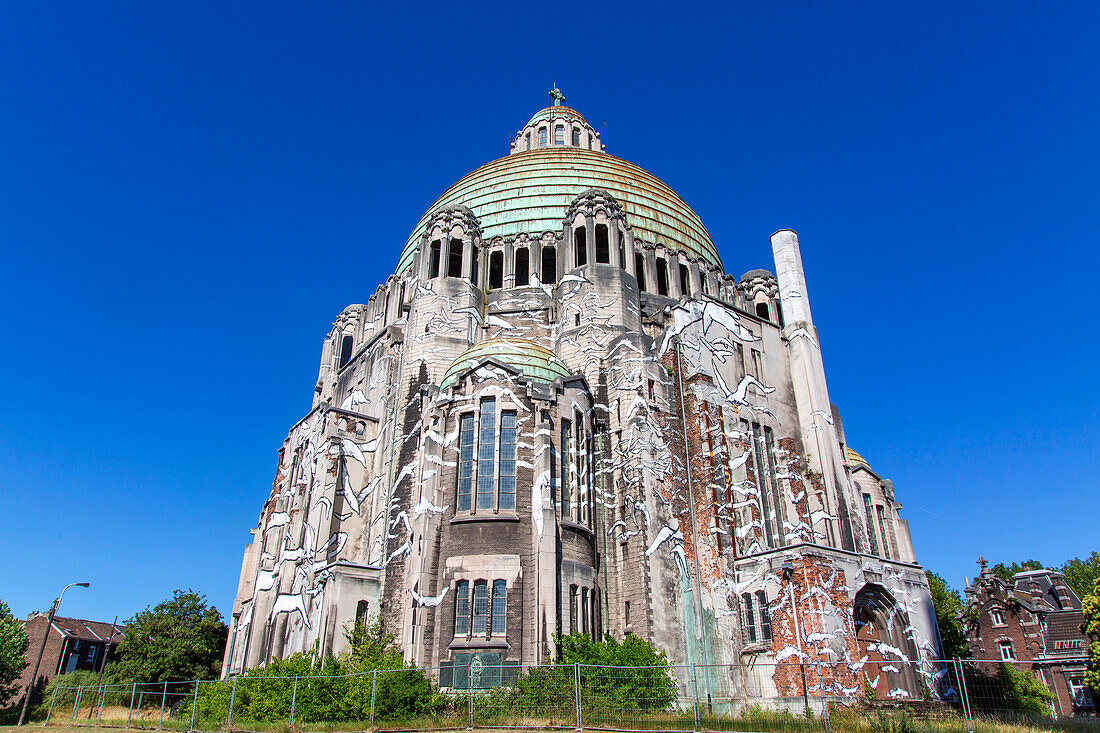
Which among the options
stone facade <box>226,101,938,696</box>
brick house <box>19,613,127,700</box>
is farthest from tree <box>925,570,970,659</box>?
brick house <box>19,613,127,700</box>

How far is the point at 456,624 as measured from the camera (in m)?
25.8

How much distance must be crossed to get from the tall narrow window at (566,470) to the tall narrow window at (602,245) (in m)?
12.1

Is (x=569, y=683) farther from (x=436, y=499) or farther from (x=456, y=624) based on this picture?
(x=436, y=499)

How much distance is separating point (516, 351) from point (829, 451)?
51.1ft

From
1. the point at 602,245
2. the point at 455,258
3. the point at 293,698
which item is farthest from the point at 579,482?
the point at 455,258

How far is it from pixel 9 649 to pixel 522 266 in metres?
36.5

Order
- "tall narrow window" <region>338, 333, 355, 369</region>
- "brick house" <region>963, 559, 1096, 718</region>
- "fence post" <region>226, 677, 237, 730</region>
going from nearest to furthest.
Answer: "fence post" <region>226, 677, 237, 730</region> → "tall narrow window" <region>338, 333, 355, 369</region> → "brick house" <region>963, 559, 1096, 718</region>

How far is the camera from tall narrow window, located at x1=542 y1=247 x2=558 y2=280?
40625mm

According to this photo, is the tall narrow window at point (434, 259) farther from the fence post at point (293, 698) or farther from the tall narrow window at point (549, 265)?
the fence post at point (293, 698)

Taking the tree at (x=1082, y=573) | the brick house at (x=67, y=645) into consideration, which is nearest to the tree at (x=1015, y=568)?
the tree at (x=1082, y=573)

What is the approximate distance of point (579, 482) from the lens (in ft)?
97.9

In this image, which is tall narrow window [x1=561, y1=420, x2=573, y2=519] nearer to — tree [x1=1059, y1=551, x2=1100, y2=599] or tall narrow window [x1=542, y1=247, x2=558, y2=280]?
tall narrow window [x1=542, y1=247, x2=558, y2=280]

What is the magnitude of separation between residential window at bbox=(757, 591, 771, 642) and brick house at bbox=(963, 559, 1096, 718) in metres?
31.9

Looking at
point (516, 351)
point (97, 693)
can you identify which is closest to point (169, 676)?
→ point (97, 693)
